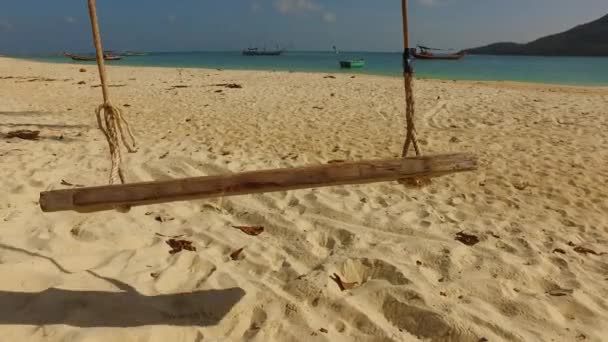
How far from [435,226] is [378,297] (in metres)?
1.28

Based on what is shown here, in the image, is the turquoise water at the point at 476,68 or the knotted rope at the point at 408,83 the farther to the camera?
the turquoise water at the point at 476,68

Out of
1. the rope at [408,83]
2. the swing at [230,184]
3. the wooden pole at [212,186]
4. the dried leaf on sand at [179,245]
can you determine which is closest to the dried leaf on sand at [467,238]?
the rope at [408,83]

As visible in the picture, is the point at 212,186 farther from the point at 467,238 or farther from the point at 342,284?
the point at 467,238

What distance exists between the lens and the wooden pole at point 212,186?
7.31 feet

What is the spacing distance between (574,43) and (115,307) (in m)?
108

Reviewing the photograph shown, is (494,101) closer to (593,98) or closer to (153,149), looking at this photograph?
(593,98)

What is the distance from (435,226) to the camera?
3807 mm

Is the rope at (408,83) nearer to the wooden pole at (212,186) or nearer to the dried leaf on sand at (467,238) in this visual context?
the wooden pole at (212,186)

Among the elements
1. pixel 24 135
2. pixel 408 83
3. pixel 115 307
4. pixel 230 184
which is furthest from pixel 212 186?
pixel 24 135

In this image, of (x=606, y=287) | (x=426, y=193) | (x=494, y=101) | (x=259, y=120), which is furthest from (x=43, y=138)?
(x=494, y=101)

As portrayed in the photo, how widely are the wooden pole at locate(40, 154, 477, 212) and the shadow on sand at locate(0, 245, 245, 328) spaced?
66 centimetres

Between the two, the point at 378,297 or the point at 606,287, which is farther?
the point at 606,287

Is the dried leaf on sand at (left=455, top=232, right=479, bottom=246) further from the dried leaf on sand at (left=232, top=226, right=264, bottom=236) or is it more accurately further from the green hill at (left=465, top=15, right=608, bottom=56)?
the green hill at (left=465, top=15, right=608, bottom=56)

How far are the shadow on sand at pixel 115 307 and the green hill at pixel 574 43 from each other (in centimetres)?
9597
